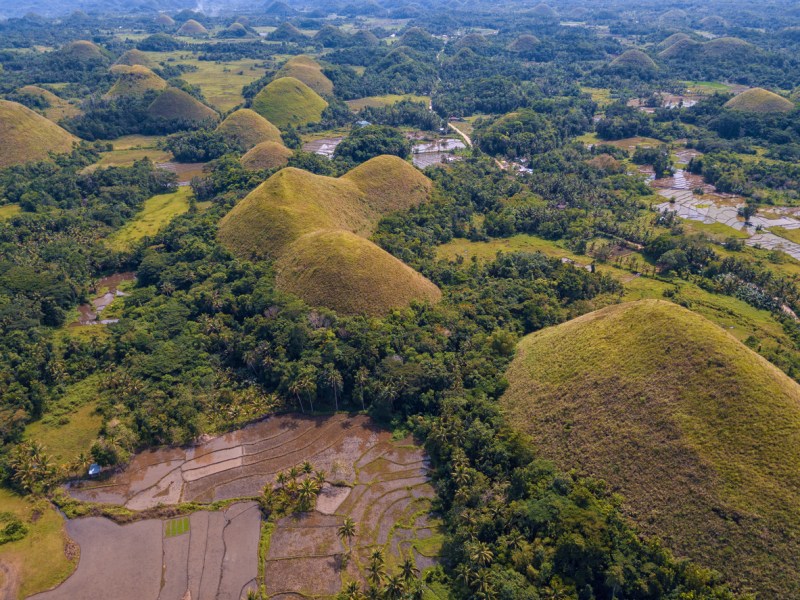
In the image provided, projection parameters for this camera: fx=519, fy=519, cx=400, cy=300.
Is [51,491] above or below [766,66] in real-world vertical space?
below

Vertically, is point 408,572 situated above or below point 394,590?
below

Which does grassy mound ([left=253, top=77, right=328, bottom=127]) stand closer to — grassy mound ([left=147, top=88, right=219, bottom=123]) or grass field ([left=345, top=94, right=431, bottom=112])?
grass field ([left=345, top=94, right=431, bottom=112])

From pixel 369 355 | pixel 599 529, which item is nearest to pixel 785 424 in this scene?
pixel 599 529

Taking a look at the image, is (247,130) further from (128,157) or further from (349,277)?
(349,277)

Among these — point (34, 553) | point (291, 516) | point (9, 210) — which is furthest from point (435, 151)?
point (34, 553)

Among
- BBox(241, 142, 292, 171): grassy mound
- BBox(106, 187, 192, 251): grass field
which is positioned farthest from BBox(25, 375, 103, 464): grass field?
BBox(241, 142, 292, 171): grassy mound

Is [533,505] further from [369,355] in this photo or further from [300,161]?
[300,161]
